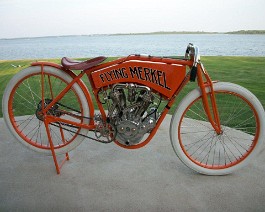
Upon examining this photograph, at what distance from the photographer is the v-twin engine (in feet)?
8.56

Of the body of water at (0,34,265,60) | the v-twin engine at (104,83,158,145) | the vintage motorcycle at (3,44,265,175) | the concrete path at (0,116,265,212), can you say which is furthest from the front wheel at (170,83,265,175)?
the body of water at (0,34,265,60)

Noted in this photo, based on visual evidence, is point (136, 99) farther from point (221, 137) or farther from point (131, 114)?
point (221, 137)

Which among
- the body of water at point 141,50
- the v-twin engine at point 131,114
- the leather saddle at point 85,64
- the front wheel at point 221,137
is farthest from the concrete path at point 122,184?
the body of water at point 141,50

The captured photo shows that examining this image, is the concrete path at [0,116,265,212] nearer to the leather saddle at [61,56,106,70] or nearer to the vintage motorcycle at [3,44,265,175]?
the vintage motorcycle at [3,44,265,175]

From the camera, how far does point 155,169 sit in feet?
9.51

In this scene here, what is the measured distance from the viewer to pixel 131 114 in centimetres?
267

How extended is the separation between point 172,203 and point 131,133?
0.72 meters

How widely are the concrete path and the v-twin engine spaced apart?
0.42 metres

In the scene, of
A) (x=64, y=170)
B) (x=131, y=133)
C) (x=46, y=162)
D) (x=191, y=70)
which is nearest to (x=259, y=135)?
(x=191, y=70)

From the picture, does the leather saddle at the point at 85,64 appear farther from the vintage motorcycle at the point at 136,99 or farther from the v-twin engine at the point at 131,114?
the v-twin engine at the point at 131,114

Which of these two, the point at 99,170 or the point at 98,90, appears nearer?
the point at 98,90

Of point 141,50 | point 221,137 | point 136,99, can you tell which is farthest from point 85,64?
point 141,50

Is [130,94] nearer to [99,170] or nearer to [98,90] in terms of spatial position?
[98,90]

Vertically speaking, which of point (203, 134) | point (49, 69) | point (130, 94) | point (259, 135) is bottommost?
point (203, 134)
